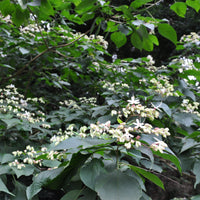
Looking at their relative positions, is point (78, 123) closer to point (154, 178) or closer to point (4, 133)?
point (4, 133)

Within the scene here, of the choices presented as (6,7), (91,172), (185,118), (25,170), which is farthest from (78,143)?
(185,118)

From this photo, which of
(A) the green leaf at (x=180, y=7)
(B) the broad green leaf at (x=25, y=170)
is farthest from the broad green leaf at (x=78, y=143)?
(A) the green leaf at (x=180, y=7)

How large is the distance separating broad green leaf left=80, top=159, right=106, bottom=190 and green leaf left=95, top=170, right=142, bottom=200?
0.03m

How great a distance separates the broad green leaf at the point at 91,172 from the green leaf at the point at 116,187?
0.03 metres

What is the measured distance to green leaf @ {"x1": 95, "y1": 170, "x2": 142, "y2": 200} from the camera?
2.25 feet

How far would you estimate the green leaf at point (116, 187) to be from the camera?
0.69m

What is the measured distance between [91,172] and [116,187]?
12 centimetres

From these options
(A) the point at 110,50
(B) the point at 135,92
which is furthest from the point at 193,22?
(B) the point at 135,92

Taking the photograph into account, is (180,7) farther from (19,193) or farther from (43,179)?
(19,193)

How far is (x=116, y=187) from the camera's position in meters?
0.71

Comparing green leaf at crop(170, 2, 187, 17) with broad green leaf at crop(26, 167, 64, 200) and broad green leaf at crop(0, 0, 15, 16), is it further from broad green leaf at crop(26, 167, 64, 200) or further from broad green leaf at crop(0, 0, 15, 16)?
broad green leaf at crop(26, 167, 64, 200)

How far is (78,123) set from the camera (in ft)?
7.86

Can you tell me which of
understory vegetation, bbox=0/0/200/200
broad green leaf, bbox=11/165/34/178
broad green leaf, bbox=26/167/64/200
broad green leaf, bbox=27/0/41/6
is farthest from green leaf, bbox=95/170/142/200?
broad green leaf, bbox=27/0/41/6

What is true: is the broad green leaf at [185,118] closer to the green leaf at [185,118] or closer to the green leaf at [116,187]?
the green leaf at [185,118]
